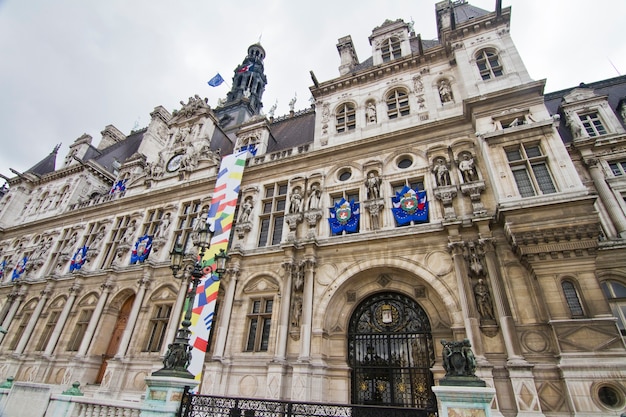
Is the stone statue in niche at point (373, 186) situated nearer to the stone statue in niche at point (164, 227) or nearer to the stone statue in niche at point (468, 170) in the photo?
the stone statue in niche at point (468, 170)

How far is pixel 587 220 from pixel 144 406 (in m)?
13.6

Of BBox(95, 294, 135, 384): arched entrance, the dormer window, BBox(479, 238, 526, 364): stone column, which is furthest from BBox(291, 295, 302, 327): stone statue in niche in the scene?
the dormer window

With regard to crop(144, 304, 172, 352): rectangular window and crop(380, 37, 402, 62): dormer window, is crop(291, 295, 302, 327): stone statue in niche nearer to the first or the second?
crop(144, 304, 172, 352): rectangular window

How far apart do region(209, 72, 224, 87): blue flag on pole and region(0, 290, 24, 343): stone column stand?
23799 mm

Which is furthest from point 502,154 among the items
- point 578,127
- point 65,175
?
point 65,175

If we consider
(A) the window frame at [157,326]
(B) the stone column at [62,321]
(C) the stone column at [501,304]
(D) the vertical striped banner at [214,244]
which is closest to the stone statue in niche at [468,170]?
(C) the stone column at [501,304]

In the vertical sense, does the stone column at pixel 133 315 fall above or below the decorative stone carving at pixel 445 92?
below

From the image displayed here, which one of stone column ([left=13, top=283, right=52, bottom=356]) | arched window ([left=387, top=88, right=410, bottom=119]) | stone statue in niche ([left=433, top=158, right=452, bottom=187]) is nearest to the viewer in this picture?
stone statue in niche ([left=433, top=158, right=452, bottom=187])

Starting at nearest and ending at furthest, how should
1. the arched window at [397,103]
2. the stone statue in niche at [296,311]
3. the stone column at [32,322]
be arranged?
the stone statue in niche at [296,311], the arched window at [397,103], the stone column at [32,322]

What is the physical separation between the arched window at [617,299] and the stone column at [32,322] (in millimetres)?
30782

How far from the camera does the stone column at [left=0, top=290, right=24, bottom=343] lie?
71.0ft

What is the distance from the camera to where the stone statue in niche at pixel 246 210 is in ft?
57.8

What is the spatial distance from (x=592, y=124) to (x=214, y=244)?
2113 centimetres

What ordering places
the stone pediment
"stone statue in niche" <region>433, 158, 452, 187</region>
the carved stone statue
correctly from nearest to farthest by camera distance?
the carved stone statue, "stone statue in niche" <region>433, 158, 452, 187</region>, the stone pediment
